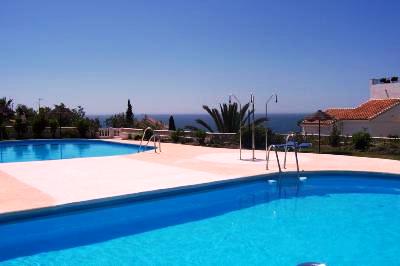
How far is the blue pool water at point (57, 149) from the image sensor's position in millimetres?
17797

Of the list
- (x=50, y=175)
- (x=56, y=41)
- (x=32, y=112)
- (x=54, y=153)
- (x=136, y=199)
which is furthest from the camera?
(x=32, y=112)

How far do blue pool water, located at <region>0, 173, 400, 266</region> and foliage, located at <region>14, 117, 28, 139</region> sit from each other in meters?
17.5

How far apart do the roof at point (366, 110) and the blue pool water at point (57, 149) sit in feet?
47.4

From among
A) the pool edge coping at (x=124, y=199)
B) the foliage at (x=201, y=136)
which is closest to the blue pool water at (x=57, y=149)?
the foliage at (x=201, y=136)

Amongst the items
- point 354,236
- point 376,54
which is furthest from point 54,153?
point 376,54

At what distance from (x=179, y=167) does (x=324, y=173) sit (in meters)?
4.04

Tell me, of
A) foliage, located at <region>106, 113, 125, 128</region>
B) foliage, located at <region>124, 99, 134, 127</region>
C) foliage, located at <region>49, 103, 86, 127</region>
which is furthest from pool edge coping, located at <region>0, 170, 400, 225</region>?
foliage, located at <region>106, 113, 125, 128</region>

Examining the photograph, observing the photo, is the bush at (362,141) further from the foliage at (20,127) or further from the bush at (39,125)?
the foliage at (20,127)

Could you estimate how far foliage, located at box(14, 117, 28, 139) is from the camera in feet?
74.8

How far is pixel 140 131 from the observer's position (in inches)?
923

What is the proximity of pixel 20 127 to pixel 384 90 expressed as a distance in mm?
26393

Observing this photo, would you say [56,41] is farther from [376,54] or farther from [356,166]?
[376,54]

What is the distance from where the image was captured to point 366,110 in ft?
89.3

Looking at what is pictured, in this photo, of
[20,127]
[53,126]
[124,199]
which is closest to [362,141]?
[124,199]
